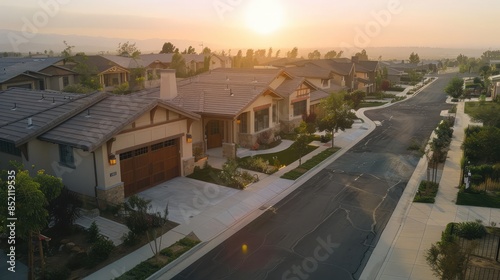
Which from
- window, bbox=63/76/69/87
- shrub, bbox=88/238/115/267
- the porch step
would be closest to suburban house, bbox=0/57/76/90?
window, bbox=63/76/69/87

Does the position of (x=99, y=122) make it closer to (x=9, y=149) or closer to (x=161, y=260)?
(x=9, y=149)

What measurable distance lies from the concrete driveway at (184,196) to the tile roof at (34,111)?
570 cm

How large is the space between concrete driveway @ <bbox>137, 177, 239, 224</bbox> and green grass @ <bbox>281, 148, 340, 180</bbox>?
168 inches

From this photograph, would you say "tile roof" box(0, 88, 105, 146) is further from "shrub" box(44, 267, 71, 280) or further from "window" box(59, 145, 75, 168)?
"shrub" box(44, 267, 71, 280)

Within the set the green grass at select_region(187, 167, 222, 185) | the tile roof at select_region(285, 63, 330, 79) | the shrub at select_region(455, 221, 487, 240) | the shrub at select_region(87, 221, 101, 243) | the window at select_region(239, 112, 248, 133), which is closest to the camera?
the shrub at select_region(87, 221, 101, 243)

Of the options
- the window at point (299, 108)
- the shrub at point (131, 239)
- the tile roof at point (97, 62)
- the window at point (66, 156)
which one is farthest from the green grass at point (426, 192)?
the tile roof at point (97, 62)

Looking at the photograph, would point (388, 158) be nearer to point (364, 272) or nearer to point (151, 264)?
point (364, 272)

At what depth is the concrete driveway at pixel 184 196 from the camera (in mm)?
19016

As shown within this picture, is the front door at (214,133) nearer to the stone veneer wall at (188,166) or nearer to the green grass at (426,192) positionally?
the stone veneer wall at (188,166)

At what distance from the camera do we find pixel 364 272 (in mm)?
14297

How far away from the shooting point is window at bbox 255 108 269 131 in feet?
105

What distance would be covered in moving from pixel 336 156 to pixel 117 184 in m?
16.2

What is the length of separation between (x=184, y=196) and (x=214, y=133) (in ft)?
34.5

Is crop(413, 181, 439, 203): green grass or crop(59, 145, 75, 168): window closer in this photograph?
crop(59, 145, 75, 168): window
